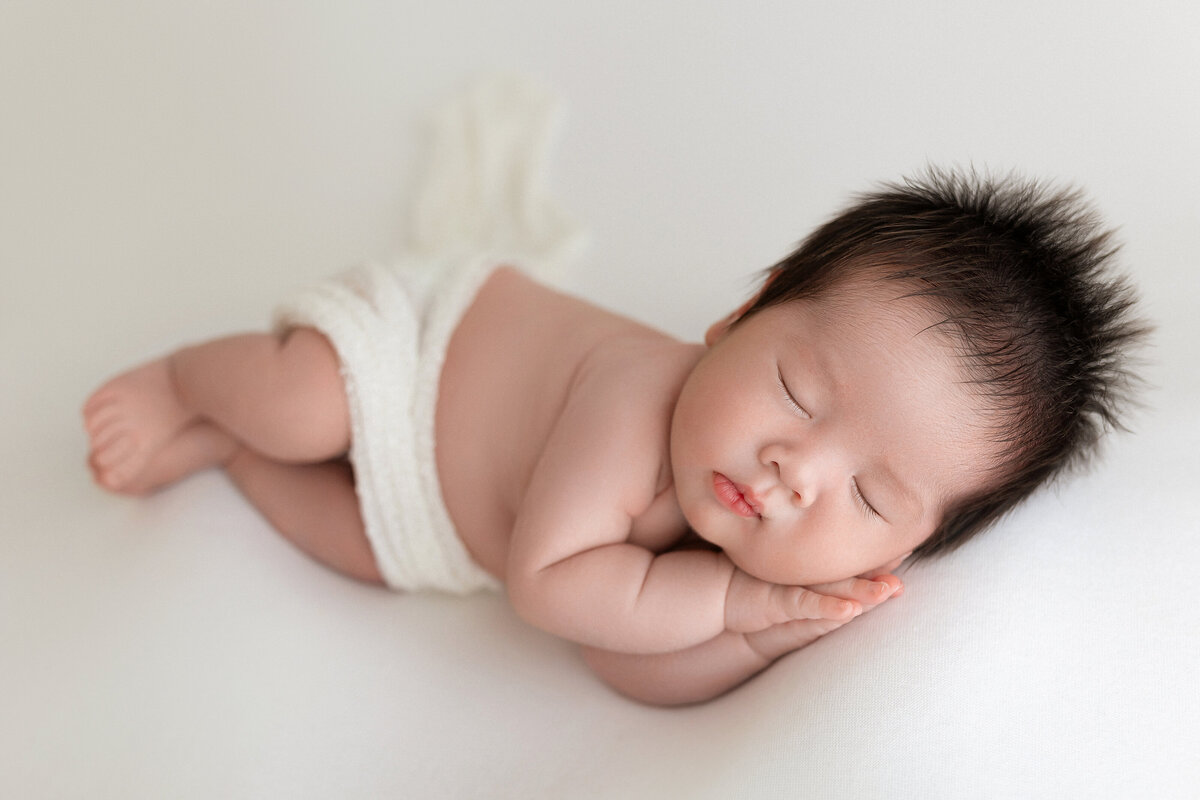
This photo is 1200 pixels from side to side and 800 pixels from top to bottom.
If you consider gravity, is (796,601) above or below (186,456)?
above

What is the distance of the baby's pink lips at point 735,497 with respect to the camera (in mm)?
1160

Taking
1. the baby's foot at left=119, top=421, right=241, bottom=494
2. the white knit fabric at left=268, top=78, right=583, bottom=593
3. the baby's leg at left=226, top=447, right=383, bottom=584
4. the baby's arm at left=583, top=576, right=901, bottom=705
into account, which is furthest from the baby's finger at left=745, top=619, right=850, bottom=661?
the baby's foot at left=119, top=421, right=241, bottom=494

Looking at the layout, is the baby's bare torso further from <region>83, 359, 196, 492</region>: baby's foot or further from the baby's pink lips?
<region>83, 359, 196, 492</region>: baby's foot

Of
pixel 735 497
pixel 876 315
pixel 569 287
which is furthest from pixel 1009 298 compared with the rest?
pixel 569 287

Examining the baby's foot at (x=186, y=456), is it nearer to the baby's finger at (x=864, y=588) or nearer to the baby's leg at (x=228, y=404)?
the baby's leg at (x=228, y=404)

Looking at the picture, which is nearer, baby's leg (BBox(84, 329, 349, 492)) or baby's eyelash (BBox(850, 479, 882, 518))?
baby's eyelash (BBox(850, 479, 882, 518))

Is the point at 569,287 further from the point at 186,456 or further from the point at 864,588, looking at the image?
the point at 864,588

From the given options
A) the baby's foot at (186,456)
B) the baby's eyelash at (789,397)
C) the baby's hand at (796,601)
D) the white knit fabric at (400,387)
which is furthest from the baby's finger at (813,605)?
the baby's foot at (186,456)

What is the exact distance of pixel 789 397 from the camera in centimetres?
116

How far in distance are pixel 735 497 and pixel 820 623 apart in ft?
0.60

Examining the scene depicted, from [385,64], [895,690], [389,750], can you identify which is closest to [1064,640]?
[895,690]

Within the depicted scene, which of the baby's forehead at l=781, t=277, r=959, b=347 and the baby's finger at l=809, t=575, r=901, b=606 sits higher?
the baby's forehead at l=781, t=277, r=959, b=347

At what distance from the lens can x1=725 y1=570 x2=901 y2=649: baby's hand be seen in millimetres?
1162

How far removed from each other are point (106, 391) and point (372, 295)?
43 centimetres
